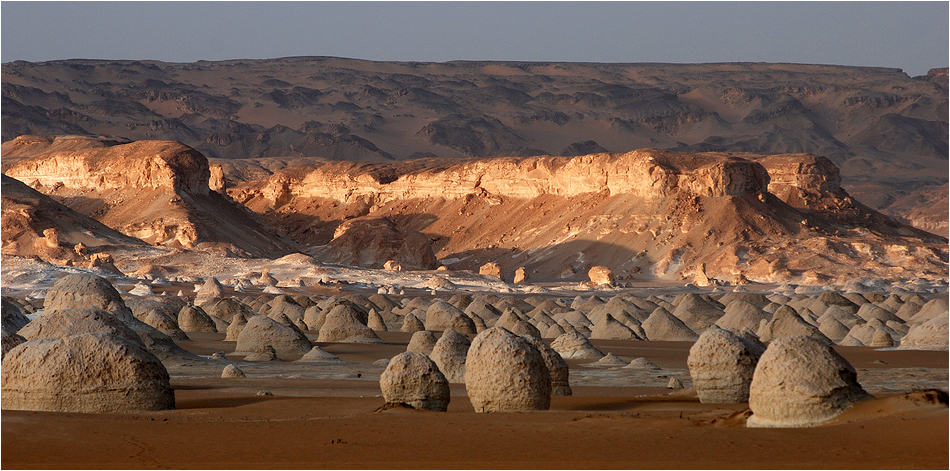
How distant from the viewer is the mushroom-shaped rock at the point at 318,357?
75.1ft

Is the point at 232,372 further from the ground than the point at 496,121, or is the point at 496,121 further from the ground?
the point at 496,121

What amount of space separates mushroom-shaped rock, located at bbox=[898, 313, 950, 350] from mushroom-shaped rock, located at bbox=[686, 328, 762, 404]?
539 inches

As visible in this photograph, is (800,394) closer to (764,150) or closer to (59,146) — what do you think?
(59,146)

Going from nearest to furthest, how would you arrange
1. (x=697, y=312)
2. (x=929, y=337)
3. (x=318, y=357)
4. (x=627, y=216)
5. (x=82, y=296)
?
(x=318, y=357), (x=82, y=296), (x=929, y=337), (x=697, y=312), (x=627, y=216)

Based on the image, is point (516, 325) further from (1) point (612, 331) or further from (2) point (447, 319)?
(1) point (612, 331)

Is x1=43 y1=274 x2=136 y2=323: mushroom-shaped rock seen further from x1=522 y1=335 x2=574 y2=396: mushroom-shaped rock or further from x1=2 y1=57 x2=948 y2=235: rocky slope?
x1=2 y1=57 x2=948 y2=235: rocky slope

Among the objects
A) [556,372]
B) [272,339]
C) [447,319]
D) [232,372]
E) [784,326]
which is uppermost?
[447,319]

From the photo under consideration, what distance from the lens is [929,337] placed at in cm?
2742

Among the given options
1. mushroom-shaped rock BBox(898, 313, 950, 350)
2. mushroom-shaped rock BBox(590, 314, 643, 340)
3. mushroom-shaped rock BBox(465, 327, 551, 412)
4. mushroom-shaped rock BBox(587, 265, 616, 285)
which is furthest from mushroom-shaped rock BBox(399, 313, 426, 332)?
mushroom-shaped rock BBox(587, 265, 616, 285)

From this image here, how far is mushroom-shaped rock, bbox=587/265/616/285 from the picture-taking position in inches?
2427

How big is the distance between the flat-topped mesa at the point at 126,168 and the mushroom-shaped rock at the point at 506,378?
216 ft

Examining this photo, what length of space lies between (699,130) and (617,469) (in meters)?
176

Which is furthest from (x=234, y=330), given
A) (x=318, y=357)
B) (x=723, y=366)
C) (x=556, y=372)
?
(x=723, y=366)

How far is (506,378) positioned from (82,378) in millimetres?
5108
